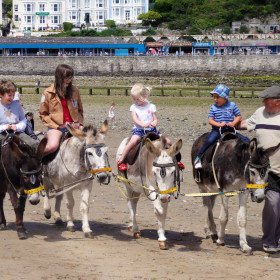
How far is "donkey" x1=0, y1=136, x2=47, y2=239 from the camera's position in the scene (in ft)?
37.2

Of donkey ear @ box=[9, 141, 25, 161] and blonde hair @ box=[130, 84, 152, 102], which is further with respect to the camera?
blonde hair @ box=[130, 84, 152, 102]

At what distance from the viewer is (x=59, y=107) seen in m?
12.5

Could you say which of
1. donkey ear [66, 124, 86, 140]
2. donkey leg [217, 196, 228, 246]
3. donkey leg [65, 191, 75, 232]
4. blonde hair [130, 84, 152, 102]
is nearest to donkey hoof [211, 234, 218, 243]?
donkey leg [217, 196, 228, 246]

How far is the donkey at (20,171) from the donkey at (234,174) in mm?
2645

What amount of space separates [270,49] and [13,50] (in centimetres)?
4130

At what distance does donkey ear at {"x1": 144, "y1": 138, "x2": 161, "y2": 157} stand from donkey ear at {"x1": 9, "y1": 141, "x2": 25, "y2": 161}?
75.8 inches

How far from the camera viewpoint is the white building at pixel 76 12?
146 meters

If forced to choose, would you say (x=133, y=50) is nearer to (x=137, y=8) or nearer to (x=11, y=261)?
(x=137, y=8)

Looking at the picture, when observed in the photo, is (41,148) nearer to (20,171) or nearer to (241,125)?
(20,171)

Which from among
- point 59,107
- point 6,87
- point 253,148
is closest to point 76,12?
point 59,107

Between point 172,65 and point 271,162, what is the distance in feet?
307

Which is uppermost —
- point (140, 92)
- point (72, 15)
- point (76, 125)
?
point (72, 15)

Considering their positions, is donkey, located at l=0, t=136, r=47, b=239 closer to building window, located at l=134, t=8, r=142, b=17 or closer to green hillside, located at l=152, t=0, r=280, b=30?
green hillside, located at l=152, t=0, r=280, b=30

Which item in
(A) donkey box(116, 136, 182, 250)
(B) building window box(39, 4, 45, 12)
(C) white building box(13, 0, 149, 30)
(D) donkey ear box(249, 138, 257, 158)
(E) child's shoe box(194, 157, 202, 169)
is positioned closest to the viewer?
(D) donkey ear box(249, 138, 257, 158)
